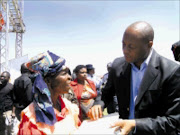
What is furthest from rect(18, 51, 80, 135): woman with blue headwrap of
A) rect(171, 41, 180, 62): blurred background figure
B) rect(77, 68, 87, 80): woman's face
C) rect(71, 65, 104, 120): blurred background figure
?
rect(77, 68, 87, 80): woman's face

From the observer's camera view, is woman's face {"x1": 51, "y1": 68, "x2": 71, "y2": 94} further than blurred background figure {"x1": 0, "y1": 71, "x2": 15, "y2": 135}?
No

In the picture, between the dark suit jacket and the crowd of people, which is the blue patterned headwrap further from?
the dark suit jacket

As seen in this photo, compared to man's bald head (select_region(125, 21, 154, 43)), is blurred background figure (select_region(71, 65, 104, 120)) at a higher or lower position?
lower

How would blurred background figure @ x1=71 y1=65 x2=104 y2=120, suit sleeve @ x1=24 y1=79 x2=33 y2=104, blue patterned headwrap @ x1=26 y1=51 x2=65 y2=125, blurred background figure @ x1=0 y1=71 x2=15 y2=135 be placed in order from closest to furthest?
1. blue patterned headwrap @ x1=26 y1=51 x2=65 y2=125
2. suit sleeve @ x1=24 y1=79 x2=33 y2=104
3. blurred background figure @ x1=71 y1=65 x2=104 y2=120
4. blurred background figure @ x1=0 y1=71 x2=15 y2=135

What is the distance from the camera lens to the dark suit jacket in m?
1.75

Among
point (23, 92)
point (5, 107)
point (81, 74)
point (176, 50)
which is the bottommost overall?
point (5, 107)

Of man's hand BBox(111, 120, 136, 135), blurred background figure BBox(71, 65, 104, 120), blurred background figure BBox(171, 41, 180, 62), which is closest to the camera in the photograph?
man's hand BBox(111, 120, 136, 135)

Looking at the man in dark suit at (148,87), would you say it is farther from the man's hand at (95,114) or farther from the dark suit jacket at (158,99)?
the man's hand at (95,114)

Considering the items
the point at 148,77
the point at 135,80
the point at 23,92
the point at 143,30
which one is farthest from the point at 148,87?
the point at 23,92

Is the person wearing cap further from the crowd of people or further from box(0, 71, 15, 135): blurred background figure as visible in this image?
the crowd of people

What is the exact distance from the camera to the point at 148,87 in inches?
74.3

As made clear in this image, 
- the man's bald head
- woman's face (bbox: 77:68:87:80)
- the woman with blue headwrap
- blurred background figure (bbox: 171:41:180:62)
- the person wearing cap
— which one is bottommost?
the person wearing cap

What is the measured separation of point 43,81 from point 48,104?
0.25 m

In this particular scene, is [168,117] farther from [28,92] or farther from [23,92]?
[23,92]
